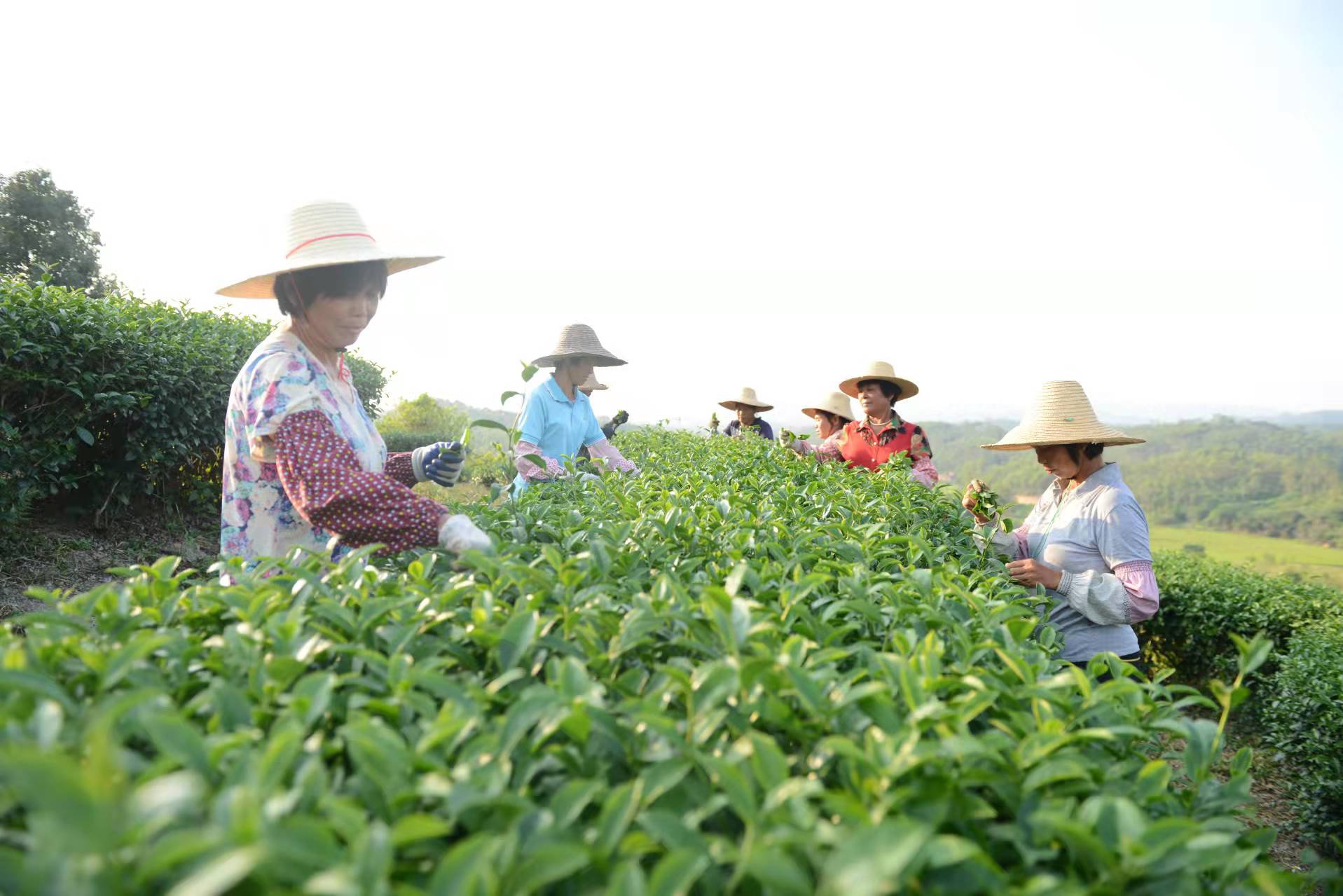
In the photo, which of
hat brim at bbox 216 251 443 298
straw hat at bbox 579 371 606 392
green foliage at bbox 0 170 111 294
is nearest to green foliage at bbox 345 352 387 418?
straw hat at bbox 579 371 606 392

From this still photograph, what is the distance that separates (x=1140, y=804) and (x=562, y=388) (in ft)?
14.7

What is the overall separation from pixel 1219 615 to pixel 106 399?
10.2m

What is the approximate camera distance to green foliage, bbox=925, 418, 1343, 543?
27516 mm

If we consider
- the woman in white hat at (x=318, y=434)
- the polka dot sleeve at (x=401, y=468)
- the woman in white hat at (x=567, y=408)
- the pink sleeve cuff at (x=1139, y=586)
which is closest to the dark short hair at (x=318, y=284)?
the woman in white hat at (x=318, y=434)

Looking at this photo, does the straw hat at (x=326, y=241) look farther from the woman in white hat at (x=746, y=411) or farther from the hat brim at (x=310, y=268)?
the woman in white hat at (x=746, y=411)

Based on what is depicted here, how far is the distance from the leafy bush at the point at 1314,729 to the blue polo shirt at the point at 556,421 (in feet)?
16.1

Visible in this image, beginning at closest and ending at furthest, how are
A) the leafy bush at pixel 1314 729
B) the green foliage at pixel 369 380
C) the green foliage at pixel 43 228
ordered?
the leafy bush at pixel 1314 729
the green foliage at pixel 369 380
the green foliage at pixel 43 228

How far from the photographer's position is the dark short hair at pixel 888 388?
6891 millimetres

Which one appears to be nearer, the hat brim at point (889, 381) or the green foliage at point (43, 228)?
the hat brim at point (889, 381)

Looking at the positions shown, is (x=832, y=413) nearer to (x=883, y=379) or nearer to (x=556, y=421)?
(x=883, y=379)

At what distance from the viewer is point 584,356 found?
5191 mm

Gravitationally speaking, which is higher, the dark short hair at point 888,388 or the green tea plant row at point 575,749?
the dark short hair at point 888,388

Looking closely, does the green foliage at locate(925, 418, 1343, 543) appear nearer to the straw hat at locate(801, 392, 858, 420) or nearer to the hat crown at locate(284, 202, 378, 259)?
the straw hat at locate(801, 392, 858, 420)

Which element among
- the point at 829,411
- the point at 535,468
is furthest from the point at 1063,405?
the point at 829,411
